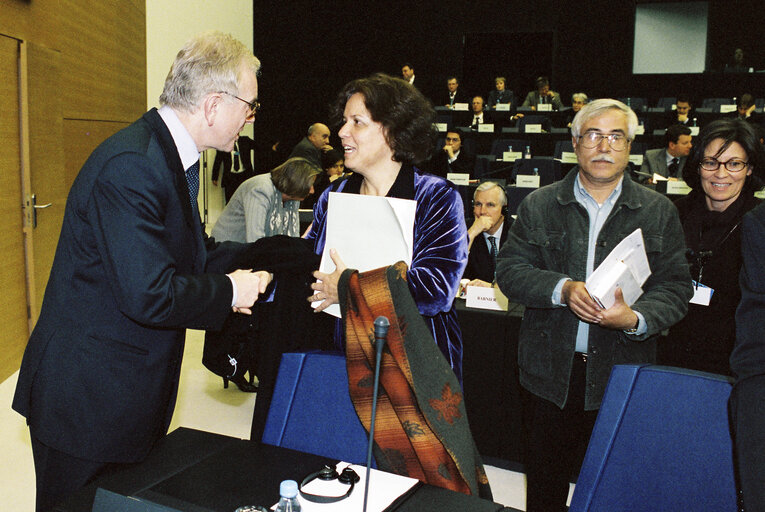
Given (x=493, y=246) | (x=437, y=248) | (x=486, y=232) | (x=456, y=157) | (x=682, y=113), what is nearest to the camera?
(x=437, y=248)

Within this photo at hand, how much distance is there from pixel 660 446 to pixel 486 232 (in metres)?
2.58

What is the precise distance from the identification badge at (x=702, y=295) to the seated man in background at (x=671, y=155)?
4.66 m

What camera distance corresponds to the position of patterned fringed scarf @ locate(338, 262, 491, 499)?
3.91 ft

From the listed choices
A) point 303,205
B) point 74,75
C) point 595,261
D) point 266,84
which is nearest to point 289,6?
point 266,84

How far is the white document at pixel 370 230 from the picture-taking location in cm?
152

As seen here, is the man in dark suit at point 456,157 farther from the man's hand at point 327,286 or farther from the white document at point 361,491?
the white document at point 361,491

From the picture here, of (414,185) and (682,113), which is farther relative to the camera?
(682,113)

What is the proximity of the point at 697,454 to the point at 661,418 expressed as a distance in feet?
0.31

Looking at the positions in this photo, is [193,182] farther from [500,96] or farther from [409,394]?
[500,96]

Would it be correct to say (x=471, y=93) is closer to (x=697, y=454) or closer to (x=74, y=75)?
(x=74, y=75)

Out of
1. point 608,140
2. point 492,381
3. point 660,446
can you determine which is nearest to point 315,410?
point 660,446

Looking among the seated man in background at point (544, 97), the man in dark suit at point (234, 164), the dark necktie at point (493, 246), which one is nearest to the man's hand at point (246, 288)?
the dark necktie at point (493, 246)

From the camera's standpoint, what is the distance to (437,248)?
1.63 m

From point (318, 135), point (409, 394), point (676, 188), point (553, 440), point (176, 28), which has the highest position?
point (176, 28)
